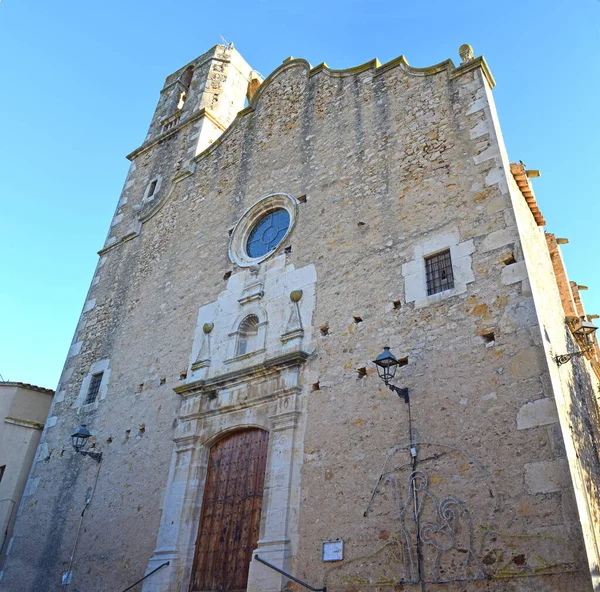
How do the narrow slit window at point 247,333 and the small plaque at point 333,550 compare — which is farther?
the narrow slit window at point 247,333

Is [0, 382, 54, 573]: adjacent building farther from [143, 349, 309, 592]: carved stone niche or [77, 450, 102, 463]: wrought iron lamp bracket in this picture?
[143, 349, 309, 592]: carved stone niche

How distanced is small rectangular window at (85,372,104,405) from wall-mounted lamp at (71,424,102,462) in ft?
3.00

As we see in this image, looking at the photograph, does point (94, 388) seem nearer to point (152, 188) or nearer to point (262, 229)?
point (262, 229)

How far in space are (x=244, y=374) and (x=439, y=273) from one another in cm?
343

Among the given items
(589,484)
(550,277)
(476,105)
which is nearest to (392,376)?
(589,484)

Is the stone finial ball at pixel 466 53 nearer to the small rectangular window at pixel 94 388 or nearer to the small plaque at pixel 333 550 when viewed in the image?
the small plaque at pixel 333 550

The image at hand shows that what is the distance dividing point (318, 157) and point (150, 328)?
481 centimetres

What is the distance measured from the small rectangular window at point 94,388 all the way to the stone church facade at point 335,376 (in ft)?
0.44

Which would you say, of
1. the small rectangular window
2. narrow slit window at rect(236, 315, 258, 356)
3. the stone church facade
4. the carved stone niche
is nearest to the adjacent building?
the stone church facade

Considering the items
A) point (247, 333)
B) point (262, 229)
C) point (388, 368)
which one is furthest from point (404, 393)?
point (262, 229)

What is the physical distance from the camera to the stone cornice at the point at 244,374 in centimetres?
866

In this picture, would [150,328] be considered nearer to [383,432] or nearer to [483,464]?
[383,432]

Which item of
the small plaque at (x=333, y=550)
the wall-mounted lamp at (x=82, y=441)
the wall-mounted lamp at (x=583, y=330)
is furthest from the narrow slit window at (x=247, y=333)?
the wall-mounted lamp at (x=583, y=330)

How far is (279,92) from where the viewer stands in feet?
43.2
